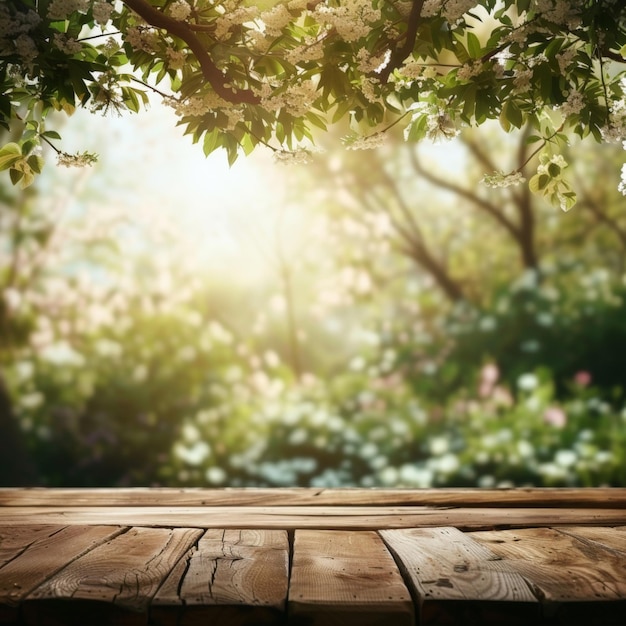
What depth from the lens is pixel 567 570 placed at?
54.8 inches

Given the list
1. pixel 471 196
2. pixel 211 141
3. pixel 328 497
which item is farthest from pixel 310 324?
pixel 211 141

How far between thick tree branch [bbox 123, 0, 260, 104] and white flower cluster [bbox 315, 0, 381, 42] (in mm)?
252

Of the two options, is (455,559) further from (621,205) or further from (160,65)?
(621,205)

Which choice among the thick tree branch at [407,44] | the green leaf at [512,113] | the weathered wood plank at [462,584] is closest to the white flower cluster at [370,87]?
the thick tree branch at [407,44]

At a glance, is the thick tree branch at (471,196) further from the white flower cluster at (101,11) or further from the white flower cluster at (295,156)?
the white flower cluster at (101,11)

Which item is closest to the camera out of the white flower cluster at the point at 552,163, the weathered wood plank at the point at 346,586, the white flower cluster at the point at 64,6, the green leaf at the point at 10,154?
the weathered wood plank at the point at 346,586

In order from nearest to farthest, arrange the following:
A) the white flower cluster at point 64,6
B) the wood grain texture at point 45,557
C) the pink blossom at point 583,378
Result: the wood grain texture at point 45,557 → the white flower cluster at point 64,6 → the pink blossom at point 583,378

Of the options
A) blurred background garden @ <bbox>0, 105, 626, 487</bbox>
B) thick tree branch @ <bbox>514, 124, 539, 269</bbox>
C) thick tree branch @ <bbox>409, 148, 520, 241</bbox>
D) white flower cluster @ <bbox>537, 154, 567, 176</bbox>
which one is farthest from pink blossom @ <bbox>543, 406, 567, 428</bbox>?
white flower cluster @ <bbox>537, 154, 567, 176</bbox>

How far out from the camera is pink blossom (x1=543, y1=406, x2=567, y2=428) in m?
5.65

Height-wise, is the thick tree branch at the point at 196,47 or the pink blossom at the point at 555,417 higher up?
the thick tree branch at the point at 196,47

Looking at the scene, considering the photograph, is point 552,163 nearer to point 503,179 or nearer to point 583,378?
point 503,179

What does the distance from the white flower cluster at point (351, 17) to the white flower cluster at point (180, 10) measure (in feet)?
0.96

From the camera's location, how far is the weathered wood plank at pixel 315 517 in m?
1.85

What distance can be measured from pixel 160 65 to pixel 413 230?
6178 mm
